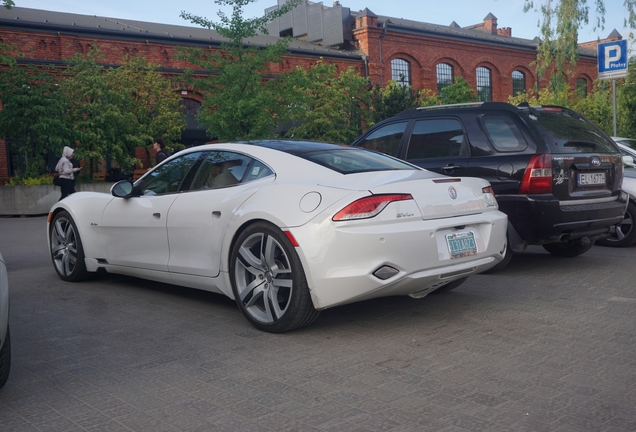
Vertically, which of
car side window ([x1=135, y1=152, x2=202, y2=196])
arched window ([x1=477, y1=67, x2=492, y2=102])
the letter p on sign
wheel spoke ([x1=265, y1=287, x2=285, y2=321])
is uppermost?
arched window ([x1=477, y1=67, x2=492, y2=102])

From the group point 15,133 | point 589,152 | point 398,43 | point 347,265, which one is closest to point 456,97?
point 398,43

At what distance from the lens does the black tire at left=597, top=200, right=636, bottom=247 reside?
912 centimetres

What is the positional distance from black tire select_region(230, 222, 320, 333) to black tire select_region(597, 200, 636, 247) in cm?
571

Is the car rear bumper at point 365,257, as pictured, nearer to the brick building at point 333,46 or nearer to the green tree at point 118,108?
the green tree at point 118,108

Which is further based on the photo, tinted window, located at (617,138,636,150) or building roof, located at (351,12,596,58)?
building roof, located at (351,12,596,58)

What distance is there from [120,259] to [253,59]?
57.5ft

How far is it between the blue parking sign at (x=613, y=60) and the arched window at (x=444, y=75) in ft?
106

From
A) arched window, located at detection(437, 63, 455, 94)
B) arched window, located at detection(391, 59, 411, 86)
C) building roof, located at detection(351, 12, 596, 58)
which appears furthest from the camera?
arched window, located at detection(437, 63, 455, 94)

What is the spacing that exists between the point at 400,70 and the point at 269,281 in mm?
40470

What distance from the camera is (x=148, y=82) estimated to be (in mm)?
30250

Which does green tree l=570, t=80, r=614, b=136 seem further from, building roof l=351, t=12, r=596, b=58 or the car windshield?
the car windshield

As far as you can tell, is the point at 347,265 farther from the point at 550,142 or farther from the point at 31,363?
the point at 550,142

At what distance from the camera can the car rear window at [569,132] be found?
23.4ft

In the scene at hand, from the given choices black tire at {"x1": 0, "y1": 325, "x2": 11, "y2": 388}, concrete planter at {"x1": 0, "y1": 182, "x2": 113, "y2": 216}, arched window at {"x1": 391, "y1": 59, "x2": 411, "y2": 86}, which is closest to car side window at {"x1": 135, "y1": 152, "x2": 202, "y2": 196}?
black tire at {"x1": 0, "y1": 325, "x2": 11, "y2": 388}
